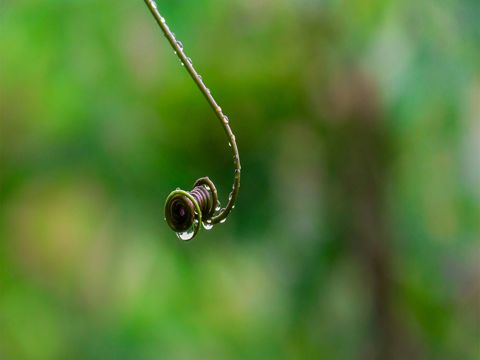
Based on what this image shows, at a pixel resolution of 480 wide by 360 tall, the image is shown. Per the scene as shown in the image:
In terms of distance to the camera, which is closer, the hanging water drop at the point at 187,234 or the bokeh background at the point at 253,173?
the hanging water drop at the point at 187,234

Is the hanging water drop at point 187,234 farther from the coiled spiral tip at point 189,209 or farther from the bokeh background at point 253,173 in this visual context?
the bokeh background at point 253,173

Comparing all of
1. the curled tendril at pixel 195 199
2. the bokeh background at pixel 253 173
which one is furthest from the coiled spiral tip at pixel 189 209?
the bokeh background at pixel 253 173

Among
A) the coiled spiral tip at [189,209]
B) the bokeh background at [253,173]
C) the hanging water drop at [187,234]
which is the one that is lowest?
the bokeh background at [253,173]

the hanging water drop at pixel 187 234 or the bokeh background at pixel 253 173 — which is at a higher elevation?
the hanging water drop at pixel 187 234

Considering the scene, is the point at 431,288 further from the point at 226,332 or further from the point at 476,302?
the point at 226,332

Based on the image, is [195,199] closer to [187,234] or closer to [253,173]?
Answer: [187,234]
